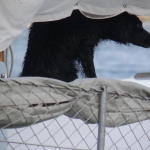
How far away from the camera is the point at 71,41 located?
2959 mm

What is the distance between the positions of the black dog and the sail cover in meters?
0.46

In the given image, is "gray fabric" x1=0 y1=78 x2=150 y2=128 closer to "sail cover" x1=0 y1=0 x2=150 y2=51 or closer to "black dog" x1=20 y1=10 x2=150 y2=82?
"sail cover" x1=0 y1=0 x2=150 y2=51

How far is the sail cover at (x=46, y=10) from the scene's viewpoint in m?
1.57

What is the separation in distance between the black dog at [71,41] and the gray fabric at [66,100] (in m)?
1.16

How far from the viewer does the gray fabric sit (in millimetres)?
1313

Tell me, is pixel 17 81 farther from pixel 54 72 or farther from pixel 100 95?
pixel 54 72

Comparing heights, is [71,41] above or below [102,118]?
above

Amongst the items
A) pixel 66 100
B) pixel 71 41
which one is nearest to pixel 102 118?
pixel 66 100

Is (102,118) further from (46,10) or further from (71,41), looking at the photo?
(71,41)

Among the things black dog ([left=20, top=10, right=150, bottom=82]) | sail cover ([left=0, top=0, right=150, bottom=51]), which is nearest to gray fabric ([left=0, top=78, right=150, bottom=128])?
sail cover ([left=0, top=0, right=150, bottom=51])

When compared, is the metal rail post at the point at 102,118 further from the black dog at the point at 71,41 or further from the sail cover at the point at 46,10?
the black dog at the point at 71,41

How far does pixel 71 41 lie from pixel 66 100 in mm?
1576

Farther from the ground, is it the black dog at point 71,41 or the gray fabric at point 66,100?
the black dog at point 71,41

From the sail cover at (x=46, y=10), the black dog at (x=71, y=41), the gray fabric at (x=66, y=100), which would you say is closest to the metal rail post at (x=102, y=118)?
the gray fabric at (x=66, y=100)
